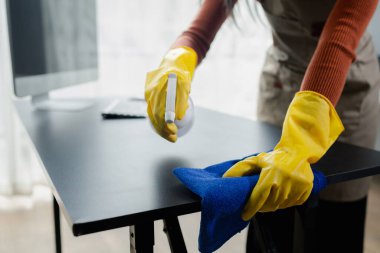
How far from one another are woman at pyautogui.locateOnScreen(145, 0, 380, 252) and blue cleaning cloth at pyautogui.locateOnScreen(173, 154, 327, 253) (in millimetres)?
16

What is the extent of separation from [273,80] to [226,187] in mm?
690

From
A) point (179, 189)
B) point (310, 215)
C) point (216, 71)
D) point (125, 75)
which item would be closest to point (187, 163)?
point (179, 189)

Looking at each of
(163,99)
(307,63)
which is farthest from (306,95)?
(307,63)

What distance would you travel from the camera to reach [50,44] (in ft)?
3.80

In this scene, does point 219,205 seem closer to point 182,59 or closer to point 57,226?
point 182,59

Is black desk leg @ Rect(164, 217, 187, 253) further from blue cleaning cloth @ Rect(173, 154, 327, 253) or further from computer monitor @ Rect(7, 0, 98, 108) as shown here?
computer monitor @ Rect(7, 0, 98, 108)

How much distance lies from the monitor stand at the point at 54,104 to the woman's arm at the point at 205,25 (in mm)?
420

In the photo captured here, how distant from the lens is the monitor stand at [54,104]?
45.3 inches

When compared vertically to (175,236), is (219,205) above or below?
above

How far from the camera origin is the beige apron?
906 millimetres

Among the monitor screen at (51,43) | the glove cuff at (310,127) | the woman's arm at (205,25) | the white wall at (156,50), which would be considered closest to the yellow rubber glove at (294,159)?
the glove cuff at (310,127)

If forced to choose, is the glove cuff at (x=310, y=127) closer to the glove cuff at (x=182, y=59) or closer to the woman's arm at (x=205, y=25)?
the glove cuff at (x=182, y=59)

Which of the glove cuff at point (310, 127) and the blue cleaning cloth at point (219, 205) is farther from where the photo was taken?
the glove cuff at point (310, 127)

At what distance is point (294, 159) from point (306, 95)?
141 mm
